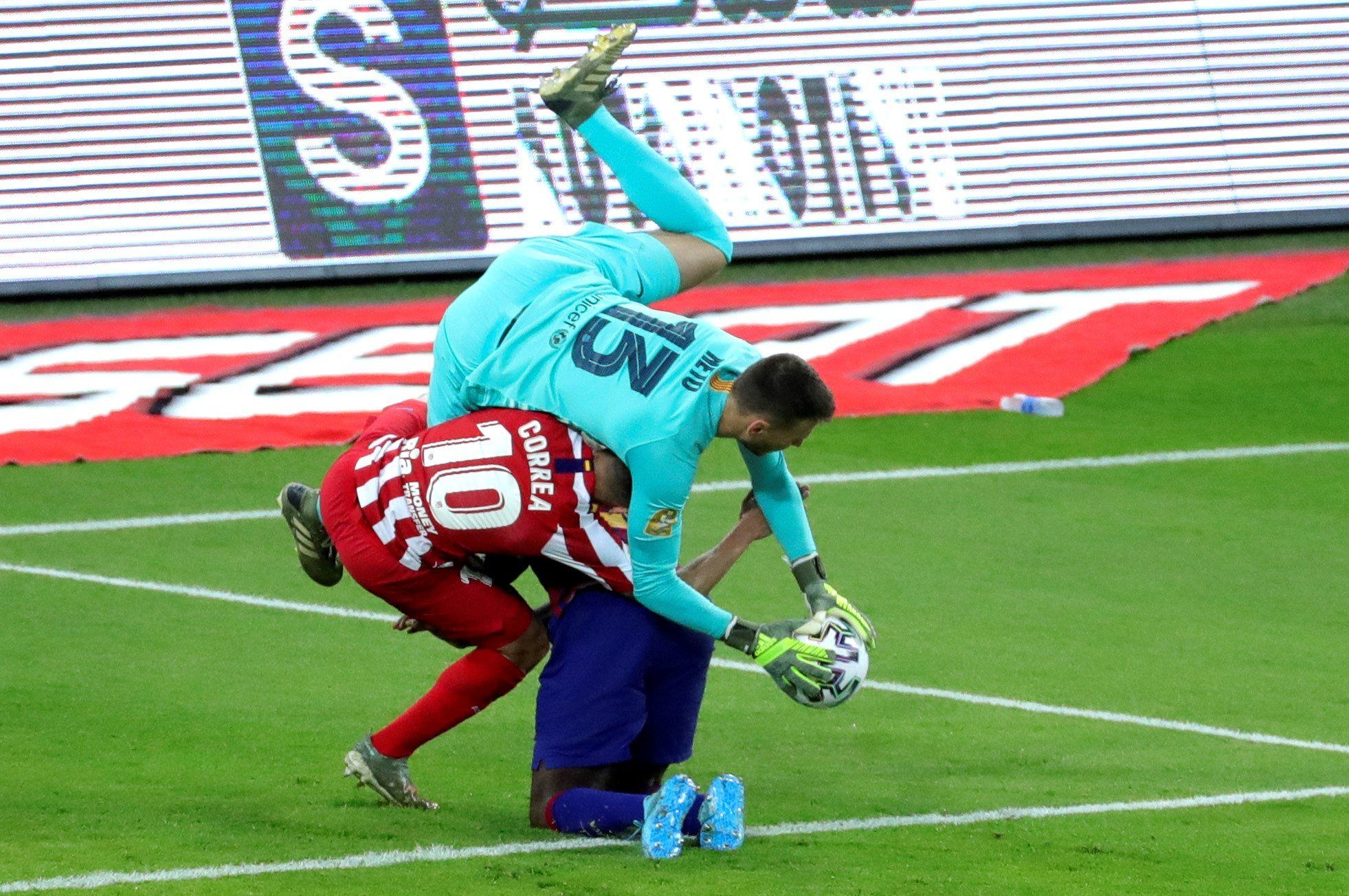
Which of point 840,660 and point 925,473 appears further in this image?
point 925,473

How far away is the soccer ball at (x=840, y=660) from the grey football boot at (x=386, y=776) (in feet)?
4.32

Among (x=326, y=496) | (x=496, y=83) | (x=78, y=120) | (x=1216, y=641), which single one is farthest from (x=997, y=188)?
(x=326, y=496)

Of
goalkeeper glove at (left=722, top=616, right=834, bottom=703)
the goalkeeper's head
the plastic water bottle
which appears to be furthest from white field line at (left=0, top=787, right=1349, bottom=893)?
the plastic water bottle

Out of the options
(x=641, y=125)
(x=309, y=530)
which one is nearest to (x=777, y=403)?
(x=309, y=530)

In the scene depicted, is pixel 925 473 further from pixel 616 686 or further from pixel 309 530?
pixel 616 686

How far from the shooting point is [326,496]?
690 cm

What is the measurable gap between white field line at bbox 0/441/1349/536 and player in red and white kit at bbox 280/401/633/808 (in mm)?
4375

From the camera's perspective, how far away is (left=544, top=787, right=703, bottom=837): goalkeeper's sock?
6.19 m

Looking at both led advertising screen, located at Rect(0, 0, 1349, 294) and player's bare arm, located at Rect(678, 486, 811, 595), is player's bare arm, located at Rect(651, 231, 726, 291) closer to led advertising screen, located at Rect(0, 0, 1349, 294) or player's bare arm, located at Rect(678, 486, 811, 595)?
player's bare arm, located at Rect(678, 486, 811, 595)

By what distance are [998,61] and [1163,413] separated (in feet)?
16.9

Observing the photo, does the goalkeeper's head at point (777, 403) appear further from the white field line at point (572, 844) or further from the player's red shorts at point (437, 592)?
the white field line at point (572, 844)

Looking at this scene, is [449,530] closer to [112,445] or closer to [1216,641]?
[1216,641]

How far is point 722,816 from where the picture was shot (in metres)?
6.00

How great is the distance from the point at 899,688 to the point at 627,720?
217 cm
